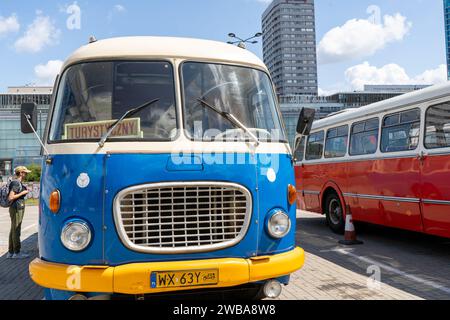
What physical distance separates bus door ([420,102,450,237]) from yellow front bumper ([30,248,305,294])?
3.99 metres

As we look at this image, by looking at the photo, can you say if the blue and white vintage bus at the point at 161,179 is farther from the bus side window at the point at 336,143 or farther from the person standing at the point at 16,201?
the bus side window at the point at 336,143

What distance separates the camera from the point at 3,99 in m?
80.8

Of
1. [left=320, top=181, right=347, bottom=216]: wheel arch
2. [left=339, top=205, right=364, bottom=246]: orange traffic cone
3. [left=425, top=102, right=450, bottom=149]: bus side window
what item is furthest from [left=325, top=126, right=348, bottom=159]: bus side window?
[left=425, top=102, right=450, bottom=149]: bus side window

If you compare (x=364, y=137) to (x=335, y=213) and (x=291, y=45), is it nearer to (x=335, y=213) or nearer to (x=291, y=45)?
(x=335, y=213)

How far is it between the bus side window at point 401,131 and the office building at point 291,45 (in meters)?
155

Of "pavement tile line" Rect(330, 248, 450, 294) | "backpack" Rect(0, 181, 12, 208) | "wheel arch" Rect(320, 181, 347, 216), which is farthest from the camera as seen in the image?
"wheel arch" Rect(320, 181, 347, 216)

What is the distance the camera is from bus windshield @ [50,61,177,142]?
13.9 feet

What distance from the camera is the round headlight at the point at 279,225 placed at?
14.1ft

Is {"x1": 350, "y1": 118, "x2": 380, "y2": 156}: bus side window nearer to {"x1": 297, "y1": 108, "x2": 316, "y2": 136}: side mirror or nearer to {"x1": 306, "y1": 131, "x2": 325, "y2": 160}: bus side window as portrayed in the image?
{"x1": 306, "y1": 131, "x2": 325, "y2": 160}: bus side window

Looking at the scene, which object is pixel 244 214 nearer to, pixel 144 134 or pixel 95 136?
pixel 144 134

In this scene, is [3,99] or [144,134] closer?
[144,134]
